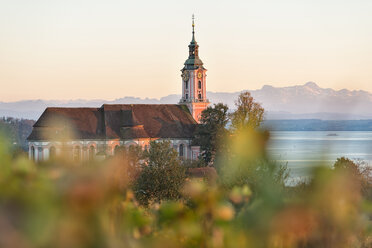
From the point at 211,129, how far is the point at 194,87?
36.8 ft

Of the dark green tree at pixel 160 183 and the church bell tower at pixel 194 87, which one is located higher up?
the church bell tower at pixel 194 87

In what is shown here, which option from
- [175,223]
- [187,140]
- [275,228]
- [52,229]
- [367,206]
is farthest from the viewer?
[187,140]

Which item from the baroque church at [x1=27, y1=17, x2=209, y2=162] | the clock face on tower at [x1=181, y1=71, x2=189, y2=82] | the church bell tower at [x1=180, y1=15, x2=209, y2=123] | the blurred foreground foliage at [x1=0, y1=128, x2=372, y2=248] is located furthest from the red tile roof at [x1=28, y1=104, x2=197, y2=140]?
the blurred foreground foliage at [x1=0, y1=128, x2=372, y2=248]

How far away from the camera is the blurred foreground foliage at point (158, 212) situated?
169 cm

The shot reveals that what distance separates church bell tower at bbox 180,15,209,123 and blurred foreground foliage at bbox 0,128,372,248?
188ft

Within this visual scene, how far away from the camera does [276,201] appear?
7.42ft

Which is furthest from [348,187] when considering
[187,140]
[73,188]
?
[187,140]

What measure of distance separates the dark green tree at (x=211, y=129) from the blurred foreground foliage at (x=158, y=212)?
46.4m

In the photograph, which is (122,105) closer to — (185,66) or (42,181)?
(185,66)

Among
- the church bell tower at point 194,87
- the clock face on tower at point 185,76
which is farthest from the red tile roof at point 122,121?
the clock face on tower at point 185,76

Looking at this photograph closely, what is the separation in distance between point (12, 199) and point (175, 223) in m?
0.95

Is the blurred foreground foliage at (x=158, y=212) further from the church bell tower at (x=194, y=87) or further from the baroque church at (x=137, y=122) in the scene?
the church bell tower at (x=194, y=87)

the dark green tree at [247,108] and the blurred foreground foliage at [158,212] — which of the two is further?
the dark green tree at [247,108]

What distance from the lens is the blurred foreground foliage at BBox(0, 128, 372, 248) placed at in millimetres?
1688
